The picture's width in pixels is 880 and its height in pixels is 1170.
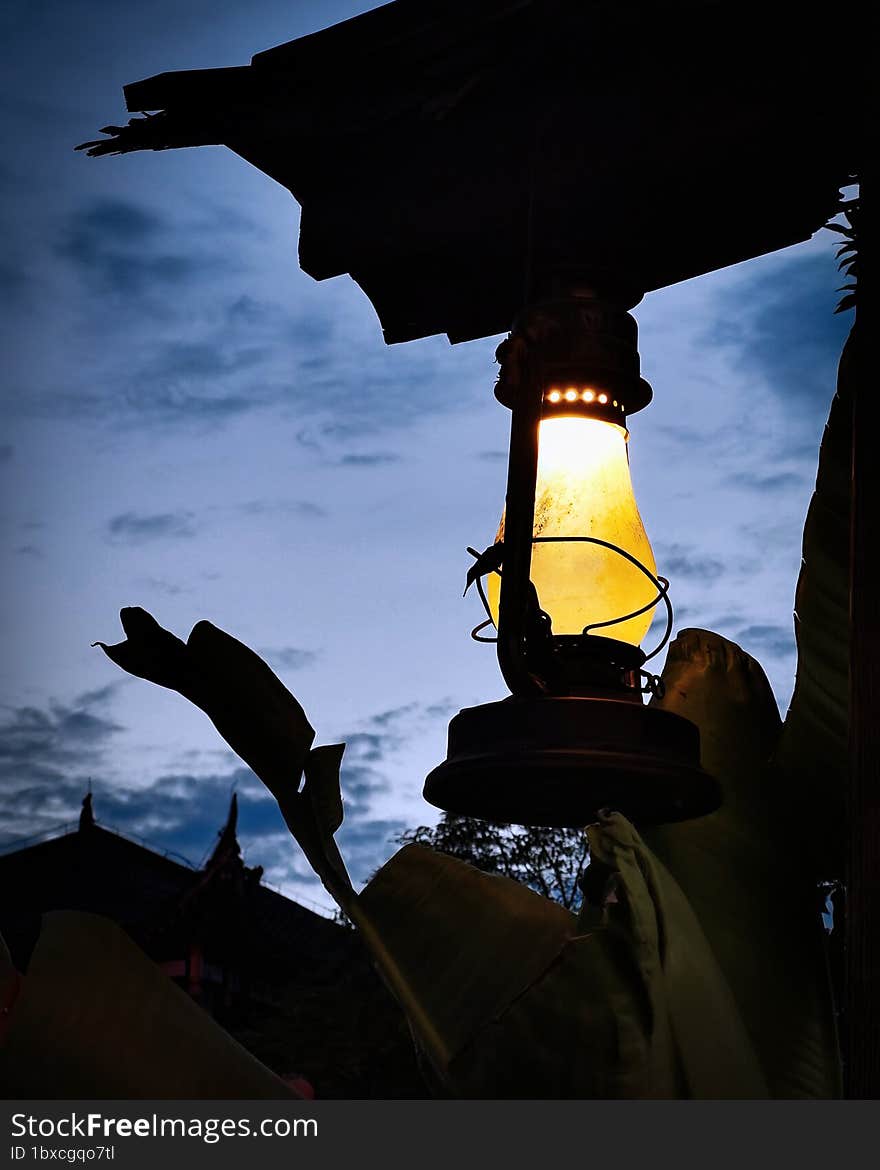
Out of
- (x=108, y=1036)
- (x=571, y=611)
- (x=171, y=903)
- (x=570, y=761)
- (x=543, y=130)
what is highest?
(x=171, y=903)

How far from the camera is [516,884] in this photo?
1705 millimetres

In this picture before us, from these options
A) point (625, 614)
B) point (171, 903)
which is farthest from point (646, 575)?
point (171, 903)

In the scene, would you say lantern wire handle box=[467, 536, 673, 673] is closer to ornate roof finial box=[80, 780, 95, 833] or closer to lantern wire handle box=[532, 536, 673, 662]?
lantern wire handle box=[532, 536, 673, 662]

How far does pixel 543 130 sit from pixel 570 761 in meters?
0.75

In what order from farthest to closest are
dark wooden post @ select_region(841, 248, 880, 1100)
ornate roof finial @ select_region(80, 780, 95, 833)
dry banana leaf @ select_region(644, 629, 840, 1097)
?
ornate roof finial @ select_region(80, 780, 95, 833) → dry banana leaf @ select_region(644, 629, 840, 1097) → dark wooden post @ select_region(841, 248, 880, 1100)

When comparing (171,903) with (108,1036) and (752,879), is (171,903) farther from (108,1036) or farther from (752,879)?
(108,1036)

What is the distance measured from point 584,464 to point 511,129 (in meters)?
0.42

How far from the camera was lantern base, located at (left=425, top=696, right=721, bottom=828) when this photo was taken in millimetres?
1287

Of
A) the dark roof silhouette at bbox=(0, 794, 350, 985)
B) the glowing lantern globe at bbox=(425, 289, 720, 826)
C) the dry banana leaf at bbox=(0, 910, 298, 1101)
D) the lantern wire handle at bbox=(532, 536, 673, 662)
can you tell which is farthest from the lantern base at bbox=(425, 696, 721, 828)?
the dark roof silhouette at bbox=(0, 794, 350, 985)

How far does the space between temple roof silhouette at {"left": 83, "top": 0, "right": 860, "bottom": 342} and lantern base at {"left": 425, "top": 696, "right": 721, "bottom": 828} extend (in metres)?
0.57

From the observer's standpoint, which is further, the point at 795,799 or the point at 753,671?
the point at 753,671

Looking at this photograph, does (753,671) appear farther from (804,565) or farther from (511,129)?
(511,129)

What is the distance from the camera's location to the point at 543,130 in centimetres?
149
